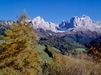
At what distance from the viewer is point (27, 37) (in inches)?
479

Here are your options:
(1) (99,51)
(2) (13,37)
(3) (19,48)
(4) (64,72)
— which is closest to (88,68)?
(4) (64,72)

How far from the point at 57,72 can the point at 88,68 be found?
1486mm

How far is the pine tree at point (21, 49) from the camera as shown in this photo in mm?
11453

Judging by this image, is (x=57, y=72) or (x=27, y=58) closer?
(x=57, y=72)

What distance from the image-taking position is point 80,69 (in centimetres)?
470

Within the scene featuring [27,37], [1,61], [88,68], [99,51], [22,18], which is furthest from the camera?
[22,18]

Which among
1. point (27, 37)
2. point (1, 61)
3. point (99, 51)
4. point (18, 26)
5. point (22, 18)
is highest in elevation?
point (22, 18)

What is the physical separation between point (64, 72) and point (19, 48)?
885 cm

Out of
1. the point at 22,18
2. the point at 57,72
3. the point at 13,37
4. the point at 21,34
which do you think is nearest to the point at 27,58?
the point at 21,34

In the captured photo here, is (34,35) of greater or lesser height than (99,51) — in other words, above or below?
above

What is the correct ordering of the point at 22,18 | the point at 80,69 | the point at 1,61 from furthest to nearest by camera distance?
1. the point at 22,18
2. the point at 1,61
3. the point at 80,69

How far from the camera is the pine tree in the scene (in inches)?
451

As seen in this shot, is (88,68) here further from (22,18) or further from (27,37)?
(22,18)

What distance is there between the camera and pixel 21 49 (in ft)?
40.4
